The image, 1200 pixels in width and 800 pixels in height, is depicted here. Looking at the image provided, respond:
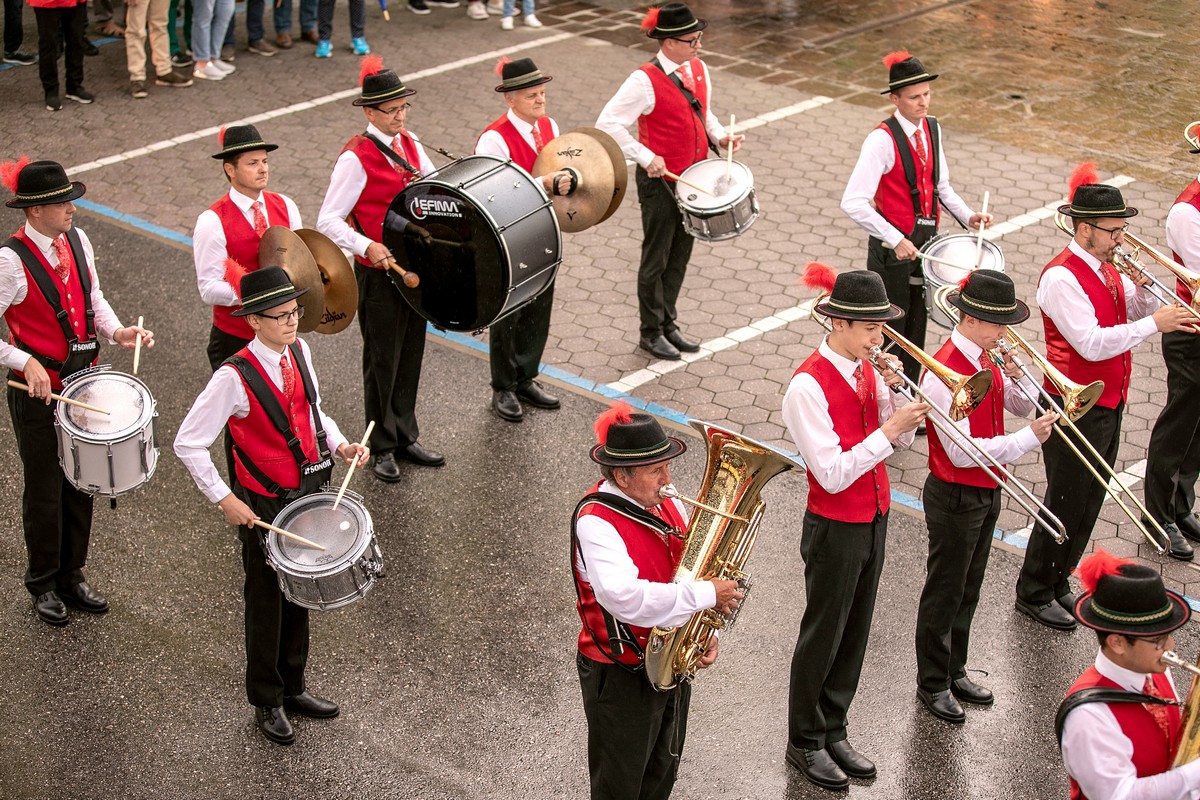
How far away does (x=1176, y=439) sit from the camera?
723 cm

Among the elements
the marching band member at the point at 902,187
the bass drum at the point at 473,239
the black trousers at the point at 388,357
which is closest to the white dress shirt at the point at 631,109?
the bass drum at the point at 473,239

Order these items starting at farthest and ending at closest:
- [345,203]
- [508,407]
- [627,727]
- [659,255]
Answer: [659,255], [508,407], [345,203], [627,727]

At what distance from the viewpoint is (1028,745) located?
5941 millimetres

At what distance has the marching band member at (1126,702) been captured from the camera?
160 inches

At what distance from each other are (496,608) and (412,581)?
0.53 meters

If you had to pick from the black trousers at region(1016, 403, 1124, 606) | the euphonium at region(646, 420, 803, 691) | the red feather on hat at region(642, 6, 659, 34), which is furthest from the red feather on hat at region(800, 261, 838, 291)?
the red feather on hat at region(642, 6, 659, 34)

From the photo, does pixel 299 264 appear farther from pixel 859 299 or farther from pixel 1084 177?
pixel 1084 177

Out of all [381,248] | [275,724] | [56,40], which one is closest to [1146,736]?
[275,724]

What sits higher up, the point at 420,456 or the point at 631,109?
the point at 631,109

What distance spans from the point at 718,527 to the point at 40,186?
12.3 feet

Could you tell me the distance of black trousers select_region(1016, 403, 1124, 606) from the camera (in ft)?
21.5

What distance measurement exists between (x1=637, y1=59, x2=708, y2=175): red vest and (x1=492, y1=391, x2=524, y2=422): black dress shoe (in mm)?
1904

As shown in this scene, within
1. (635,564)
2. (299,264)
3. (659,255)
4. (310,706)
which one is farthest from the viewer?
(659,255)

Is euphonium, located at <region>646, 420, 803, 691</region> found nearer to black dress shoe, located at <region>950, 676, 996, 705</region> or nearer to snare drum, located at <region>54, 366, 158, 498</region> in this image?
black dress shoe, located at <region>950, 676, 996, 705</region>
